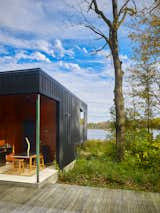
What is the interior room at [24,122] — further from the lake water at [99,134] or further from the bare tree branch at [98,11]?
the bare tree branch at [98,11]

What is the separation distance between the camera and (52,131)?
9.30m

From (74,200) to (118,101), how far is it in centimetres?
443

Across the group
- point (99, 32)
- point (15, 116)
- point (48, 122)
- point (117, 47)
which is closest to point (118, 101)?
point (117, 47)

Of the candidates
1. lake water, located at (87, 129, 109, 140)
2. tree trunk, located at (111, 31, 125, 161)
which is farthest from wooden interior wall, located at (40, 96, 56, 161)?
tree trunk, located at (111, 31, 125, 161)

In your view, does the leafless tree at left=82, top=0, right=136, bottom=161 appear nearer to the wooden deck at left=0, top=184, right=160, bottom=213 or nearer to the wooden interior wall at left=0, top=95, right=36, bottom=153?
the wooden deck at left=0, top=184, right=160, bottom=213

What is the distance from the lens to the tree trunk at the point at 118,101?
7.71m

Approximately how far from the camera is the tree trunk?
303 inches

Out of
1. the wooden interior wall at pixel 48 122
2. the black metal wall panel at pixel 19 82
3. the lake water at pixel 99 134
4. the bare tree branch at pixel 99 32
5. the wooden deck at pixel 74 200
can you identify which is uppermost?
the bare tree branch at pixel 99 32

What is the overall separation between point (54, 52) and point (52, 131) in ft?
18.4

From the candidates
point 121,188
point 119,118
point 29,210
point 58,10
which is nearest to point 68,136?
point 119,118

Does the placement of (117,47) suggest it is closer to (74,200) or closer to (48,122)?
(48,122)

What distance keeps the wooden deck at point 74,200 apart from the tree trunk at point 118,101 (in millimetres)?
2893

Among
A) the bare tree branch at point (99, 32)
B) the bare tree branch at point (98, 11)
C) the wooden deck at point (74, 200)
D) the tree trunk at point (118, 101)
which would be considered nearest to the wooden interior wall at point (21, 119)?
the tree trunk at point (118, 101)

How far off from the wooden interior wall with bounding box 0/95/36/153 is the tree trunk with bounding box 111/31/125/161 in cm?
373
